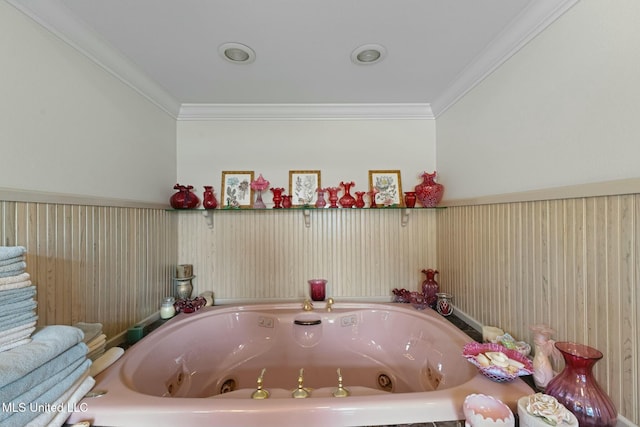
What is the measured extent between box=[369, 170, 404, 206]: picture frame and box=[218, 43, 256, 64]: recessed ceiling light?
1050 mm

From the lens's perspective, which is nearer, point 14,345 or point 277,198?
point 14,345

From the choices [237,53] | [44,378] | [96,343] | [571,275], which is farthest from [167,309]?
[571,275]

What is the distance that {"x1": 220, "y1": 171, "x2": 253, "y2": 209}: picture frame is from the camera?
1.75 m

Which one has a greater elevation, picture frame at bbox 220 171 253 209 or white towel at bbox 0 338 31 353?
picture frame at bbox 220 171 253 209

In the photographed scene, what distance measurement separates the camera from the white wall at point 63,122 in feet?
2.61

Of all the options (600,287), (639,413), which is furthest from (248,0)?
(639,413)

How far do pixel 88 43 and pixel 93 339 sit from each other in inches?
48.9

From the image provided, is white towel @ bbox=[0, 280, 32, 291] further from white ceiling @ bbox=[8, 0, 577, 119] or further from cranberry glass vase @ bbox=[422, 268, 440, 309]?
cranberry glass vase @ bbox=[422, 268, 440, 309]

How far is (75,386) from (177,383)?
22.3 inches

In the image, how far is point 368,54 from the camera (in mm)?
1196

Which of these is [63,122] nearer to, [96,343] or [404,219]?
[96,343]

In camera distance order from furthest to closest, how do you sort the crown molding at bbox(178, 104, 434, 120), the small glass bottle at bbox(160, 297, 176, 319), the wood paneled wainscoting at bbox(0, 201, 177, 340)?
the crown molding at bbox(178, 104, 434, 120) < the small glass bottle at bbox(160, 297, 176, 319) < the wood paneled wainscoting at bbox(0, 201, 177, 340)

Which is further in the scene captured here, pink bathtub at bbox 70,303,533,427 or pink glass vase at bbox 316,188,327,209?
pink glass vase at bbox 316,188,327,209

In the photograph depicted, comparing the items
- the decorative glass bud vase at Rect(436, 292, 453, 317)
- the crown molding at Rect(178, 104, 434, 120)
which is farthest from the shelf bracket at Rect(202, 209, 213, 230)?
the decorative glass bud vase at Rect(436, 292, 453, 317)
